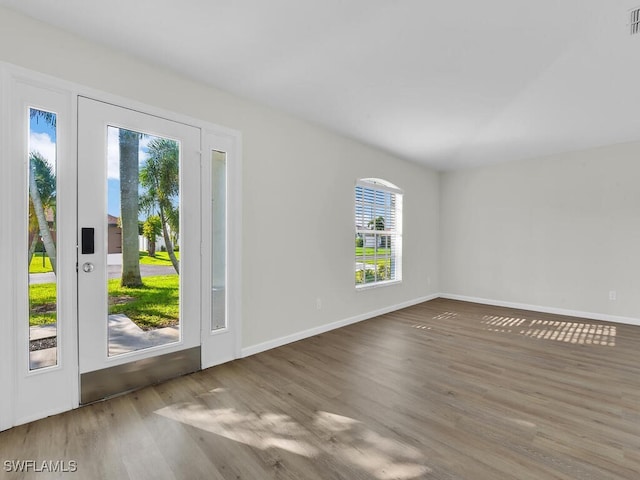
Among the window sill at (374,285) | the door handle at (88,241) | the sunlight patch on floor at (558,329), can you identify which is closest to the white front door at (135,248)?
the door handle at (88,241)

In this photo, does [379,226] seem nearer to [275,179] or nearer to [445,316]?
[445,316]

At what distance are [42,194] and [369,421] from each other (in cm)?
257

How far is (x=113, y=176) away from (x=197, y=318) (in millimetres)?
1314

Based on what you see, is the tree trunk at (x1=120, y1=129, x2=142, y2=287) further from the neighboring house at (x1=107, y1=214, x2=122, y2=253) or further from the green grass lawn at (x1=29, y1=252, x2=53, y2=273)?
the green grass lawn at (x1=29, y1=252, x2=53, y2=273)

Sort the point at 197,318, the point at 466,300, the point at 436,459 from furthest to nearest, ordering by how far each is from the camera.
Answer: the point at 466,300, the point at 197,318, the point at 436,459

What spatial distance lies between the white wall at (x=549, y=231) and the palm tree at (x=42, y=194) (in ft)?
19.1

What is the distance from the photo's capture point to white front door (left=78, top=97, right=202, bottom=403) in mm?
2143

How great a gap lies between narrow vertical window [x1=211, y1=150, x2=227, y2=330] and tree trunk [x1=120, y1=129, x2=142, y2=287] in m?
0.62

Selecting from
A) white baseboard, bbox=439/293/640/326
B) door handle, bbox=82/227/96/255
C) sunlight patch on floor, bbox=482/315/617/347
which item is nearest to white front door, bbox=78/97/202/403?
door handle, bbox=82/227/96/255

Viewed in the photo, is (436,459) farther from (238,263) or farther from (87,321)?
(87,321)

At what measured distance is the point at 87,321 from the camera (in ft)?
6.99

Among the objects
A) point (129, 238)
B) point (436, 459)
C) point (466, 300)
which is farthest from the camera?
point (466, 300)

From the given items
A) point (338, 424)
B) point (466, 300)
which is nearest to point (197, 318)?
point (338, 424)

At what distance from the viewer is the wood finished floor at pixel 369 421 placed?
157 cm
